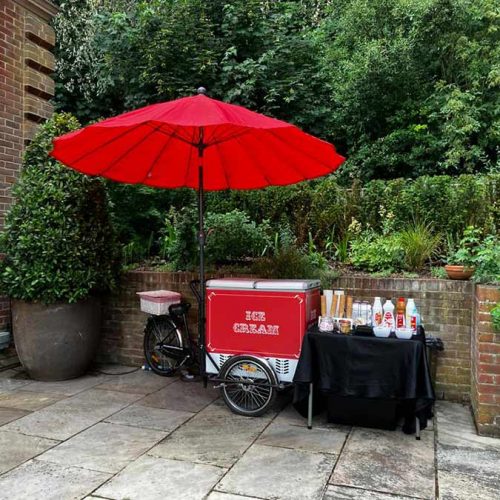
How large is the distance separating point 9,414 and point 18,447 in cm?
81

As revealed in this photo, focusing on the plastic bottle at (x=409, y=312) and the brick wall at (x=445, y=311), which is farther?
the brick wall at (x=445, y=311)

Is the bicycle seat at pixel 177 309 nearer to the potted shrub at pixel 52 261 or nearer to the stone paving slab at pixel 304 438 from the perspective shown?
the potted shrub at pixel 52 261

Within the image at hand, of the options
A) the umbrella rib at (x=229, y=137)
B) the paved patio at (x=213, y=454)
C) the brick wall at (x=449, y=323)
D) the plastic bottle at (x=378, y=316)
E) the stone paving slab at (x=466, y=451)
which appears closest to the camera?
the paved patio at (x=213, y=454)

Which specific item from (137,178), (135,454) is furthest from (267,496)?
(137,178)

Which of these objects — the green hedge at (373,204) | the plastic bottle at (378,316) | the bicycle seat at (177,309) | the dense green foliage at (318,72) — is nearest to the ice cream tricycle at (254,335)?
the plastic bottle at (378,316)

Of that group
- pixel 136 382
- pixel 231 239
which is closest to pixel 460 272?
pixel 231 239

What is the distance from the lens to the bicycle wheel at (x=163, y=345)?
5.47 m

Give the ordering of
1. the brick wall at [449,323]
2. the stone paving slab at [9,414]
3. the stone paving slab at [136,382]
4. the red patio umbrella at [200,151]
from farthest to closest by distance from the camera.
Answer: the stone paving slab at [136,382]
the brick wall at [449,323]
the stone paving slab at [9,414]
the red patio umbrella at [200,151]

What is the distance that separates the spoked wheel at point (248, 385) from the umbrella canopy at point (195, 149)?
5.83 ft

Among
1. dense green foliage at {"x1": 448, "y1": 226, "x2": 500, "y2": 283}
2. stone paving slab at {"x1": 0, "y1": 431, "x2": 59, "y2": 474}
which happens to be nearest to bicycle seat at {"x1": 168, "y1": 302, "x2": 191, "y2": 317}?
stone paving slab at {"x1": 0, "y1": 431, "x2": 59, "y2": 474}

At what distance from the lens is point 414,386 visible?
3.78m

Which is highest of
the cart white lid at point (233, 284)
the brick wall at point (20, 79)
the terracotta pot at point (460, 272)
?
the brick wall at point (20, 79)

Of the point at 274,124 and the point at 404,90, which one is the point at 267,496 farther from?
the point at 404,90

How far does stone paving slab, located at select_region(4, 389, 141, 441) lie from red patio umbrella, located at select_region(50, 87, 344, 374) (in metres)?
1.02
